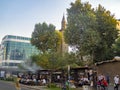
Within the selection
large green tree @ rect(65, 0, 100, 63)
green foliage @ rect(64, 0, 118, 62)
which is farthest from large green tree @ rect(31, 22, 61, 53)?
green foliage @ rect(64, 0, 118, 62)

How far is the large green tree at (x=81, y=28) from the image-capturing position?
4084cm

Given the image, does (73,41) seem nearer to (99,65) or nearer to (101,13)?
(101,13)

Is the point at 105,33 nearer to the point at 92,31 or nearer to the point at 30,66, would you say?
the point at 92,31

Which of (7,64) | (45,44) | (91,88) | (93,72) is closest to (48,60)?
(45,44)

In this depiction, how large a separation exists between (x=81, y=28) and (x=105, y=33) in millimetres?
3708

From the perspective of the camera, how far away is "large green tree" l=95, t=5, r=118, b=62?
41812 mm

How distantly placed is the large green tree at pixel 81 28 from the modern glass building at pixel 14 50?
8226 centimetres

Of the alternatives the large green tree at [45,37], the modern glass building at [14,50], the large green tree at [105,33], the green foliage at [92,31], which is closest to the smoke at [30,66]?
the large green tree at [45,37]

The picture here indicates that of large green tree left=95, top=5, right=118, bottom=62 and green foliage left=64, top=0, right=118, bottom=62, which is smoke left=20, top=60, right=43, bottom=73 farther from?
large green tree left=95, top=5, right=118, bottom=62

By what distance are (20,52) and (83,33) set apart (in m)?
88.4

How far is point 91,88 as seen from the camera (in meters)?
30.2

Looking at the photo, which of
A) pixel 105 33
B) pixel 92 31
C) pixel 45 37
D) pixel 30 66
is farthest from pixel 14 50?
pixel 92 31

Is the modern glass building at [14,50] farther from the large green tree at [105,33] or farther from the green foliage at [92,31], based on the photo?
the large green tree at [105,33]

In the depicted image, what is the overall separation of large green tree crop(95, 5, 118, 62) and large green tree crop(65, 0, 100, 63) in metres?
1.11
